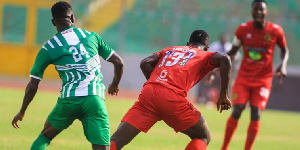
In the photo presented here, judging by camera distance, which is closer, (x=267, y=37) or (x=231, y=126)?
(x=231, y=126)

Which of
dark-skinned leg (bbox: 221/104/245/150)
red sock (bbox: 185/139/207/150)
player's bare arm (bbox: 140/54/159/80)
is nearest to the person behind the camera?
red sock (bbox: 185/139/207/150)

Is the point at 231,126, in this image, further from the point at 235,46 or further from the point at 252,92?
the point at 235,46

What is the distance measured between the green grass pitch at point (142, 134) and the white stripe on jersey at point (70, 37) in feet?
11.6

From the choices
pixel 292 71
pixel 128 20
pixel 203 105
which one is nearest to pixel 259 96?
pixel 203 105

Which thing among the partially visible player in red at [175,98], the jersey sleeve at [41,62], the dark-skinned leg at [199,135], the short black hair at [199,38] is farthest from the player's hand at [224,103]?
the jersey sleeve at [41,62]

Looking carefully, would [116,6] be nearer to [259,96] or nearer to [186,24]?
[186,24]

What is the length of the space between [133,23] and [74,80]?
2713 cm

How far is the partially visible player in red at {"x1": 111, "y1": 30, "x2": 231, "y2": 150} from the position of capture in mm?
8203

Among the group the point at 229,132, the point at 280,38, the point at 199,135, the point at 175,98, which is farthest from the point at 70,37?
the point at 280,38

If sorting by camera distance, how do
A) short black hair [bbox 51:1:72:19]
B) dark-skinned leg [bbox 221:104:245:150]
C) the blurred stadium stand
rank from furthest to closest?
the blurred stadium stand, dark-skinned leg [bbox 221:104:245:150], short black hair [bbox 51:1:72:19]

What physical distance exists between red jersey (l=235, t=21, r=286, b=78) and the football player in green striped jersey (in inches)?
192

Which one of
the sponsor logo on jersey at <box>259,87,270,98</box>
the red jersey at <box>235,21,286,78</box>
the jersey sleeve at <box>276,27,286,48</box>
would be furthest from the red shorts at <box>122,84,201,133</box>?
the jersey sleeve at <box>276,27,286,48</box>

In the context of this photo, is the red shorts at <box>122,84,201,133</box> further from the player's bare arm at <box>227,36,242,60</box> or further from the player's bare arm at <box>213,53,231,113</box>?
the player's bare arm at <box>227,36,242,60</box>

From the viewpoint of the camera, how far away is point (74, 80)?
786 cm
